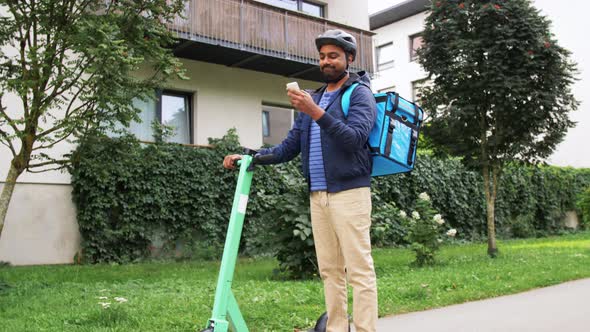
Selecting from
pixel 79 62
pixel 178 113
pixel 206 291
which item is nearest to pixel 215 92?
pixel 178 113

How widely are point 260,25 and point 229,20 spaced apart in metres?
0.92

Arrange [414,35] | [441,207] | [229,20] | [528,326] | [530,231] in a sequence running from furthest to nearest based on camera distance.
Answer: [414,35] < [530,231] < [441,207] < [229,20] < [528,326]

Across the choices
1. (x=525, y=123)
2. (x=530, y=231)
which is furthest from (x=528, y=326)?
(x=530, y=231)

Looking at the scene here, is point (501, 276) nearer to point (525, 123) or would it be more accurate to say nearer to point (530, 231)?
point (525, 123)

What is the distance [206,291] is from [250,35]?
841cm

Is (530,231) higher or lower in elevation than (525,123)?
lower

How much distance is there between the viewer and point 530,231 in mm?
19734

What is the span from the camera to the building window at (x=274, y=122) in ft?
51.9

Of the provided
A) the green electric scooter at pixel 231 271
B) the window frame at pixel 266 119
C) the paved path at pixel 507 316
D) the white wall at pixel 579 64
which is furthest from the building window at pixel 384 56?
the green electric scooter at pixel 231 271

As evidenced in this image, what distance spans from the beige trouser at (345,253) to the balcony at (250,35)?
9574 millimetres

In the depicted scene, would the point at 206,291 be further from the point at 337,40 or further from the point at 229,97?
the point at 229,97

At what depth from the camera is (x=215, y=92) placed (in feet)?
47.7

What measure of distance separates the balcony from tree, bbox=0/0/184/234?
14.7 ft

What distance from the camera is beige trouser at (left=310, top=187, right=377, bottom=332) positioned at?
3.25 meters
